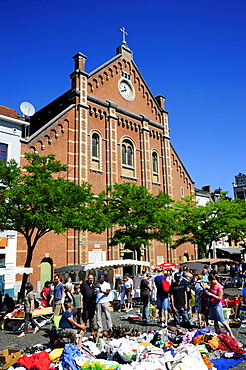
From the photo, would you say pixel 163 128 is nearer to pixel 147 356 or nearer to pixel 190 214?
pixel 190 214

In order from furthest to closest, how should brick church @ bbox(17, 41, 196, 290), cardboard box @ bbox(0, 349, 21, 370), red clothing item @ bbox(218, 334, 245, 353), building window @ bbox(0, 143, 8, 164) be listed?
brick church @ bbox(17, 41, 196, 290) < building window @ bbox(0, 143, 8, 164) < red clothing item @ bbox(218, 334, 245, 353) < cardboard box @ bbox(0, 349, 21, 370)

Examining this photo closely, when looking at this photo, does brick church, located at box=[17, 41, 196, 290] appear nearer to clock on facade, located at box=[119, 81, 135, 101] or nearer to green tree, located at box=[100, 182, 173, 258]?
clock on facade, located at box=[119, 81, 135, 101]

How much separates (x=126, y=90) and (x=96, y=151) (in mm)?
7567

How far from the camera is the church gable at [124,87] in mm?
27109

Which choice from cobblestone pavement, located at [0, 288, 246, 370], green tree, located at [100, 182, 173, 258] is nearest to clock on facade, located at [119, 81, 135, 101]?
green tree, located at [100, 182, 173, 258]

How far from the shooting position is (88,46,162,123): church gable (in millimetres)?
27109

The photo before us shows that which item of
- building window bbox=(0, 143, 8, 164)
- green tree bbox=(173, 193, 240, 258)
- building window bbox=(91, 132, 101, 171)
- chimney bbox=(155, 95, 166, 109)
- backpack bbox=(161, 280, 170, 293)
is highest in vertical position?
chimney bbox=(155, 95, 166, 109)

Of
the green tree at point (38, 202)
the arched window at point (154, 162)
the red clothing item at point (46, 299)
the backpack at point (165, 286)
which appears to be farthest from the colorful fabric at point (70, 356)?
the arched window at point (154, 162)

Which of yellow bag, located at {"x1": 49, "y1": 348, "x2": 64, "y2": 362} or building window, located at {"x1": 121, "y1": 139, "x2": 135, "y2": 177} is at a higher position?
building window, located at {"x1": 121, "y1": 139, "x2": 135, "y2": 177}

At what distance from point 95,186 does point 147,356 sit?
725 inches

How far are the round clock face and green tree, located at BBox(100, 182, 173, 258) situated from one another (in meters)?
10.6

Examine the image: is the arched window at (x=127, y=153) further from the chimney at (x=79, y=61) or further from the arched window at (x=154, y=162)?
the chimney at (x=79, y=61)

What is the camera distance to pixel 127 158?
28250mm

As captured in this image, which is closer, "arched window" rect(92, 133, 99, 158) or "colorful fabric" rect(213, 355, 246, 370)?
"colorful fabric" rect(213, 355, 246, 370)
